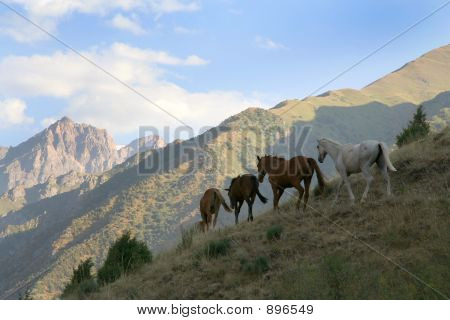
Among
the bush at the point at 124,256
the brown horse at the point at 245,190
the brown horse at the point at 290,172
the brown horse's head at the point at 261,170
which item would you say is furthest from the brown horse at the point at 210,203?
the brown horse at the point at 290,172

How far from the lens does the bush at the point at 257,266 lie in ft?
Answer: 30.9

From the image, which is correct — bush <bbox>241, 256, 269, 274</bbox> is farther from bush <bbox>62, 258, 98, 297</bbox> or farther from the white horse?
bush <bbox>62, 258, 98, 297</bbox>

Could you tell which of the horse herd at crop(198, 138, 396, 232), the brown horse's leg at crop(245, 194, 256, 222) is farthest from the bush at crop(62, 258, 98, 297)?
the brown horse's leg at crop(245, 194, 256, 222)

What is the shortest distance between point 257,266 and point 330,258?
1740 mm

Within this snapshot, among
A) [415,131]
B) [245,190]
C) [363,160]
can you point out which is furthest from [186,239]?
[415,131]

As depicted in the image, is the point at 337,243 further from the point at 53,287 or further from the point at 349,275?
the point at 53,287

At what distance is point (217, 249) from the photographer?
11281mm

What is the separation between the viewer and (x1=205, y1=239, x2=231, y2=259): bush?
11.2 m

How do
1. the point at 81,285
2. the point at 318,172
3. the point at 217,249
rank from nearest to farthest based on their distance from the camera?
the point at 217,249 → the point at 81,285 → the point at 318,172

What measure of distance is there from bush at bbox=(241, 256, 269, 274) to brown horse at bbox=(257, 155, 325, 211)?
4385 millimetres

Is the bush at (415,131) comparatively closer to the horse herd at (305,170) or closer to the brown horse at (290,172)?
the horse herd at (305,170)

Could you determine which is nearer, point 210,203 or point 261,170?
point 261,170

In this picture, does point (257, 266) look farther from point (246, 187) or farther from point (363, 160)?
point (246, 187)
